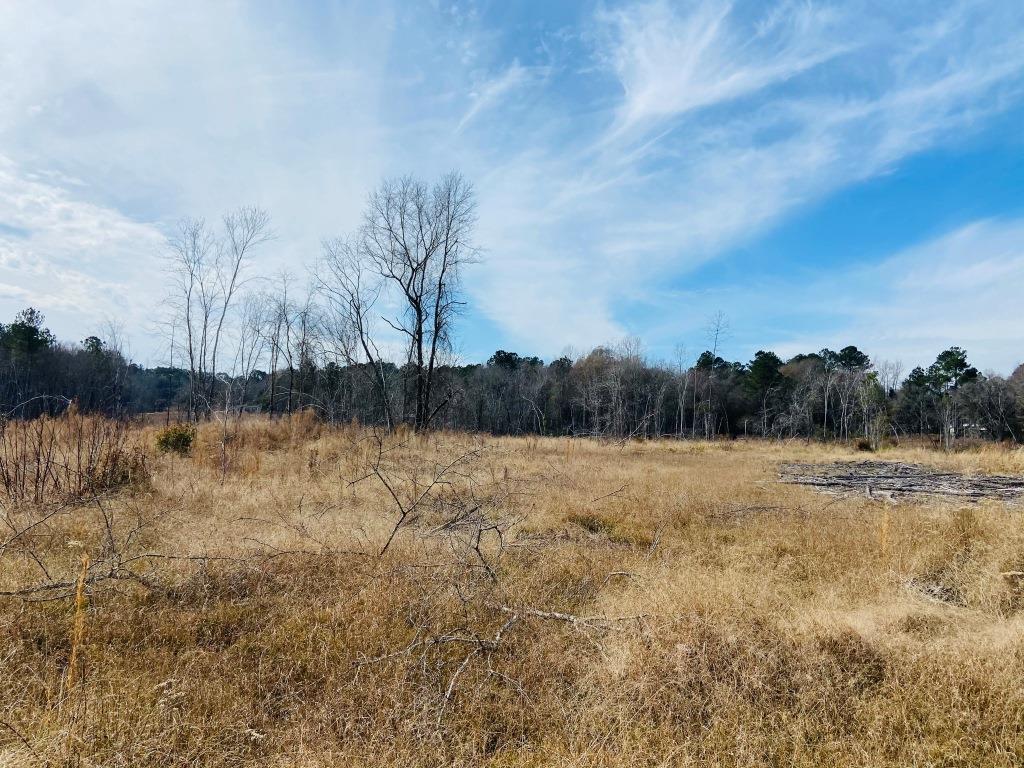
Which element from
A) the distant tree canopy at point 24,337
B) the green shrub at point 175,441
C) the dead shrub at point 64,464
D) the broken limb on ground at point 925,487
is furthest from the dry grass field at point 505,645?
the distant tree canopy at point 24,337

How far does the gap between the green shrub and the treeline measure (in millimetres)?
14872

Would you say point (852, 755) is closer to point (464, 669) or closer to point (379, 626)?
point (464, 669)

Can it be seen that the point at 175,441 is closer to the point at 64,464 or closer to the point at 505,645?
the point at 64,464

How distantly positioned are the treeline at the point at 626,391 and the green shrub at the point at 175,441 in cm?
1487

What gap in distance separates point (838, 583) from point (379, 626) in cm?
391

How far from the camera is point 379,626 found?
3555 millimetres

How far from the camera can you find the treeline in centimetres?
3791

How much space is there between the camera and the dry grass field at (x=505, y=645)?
247cm

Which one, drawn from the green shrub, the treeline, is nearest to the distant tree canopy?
the treeline

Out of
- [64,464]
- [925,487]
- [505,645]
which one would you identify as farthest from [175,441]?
[925,487]

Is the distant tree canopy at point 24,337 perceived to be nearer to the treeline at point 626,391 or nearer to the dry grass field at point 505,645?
the treeline at point 626,391

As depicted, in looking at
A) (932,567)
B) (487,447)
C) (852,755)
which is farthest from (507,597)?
(487,447)

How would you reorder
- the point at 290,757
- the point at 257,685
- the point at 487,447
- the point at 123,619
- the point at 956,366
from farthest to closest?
the point at 956,366
the point at 487,447
the point at 123,619
the point at 257,685
the point at 290,757

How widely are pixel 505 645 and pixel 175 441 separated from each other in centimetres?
1069
